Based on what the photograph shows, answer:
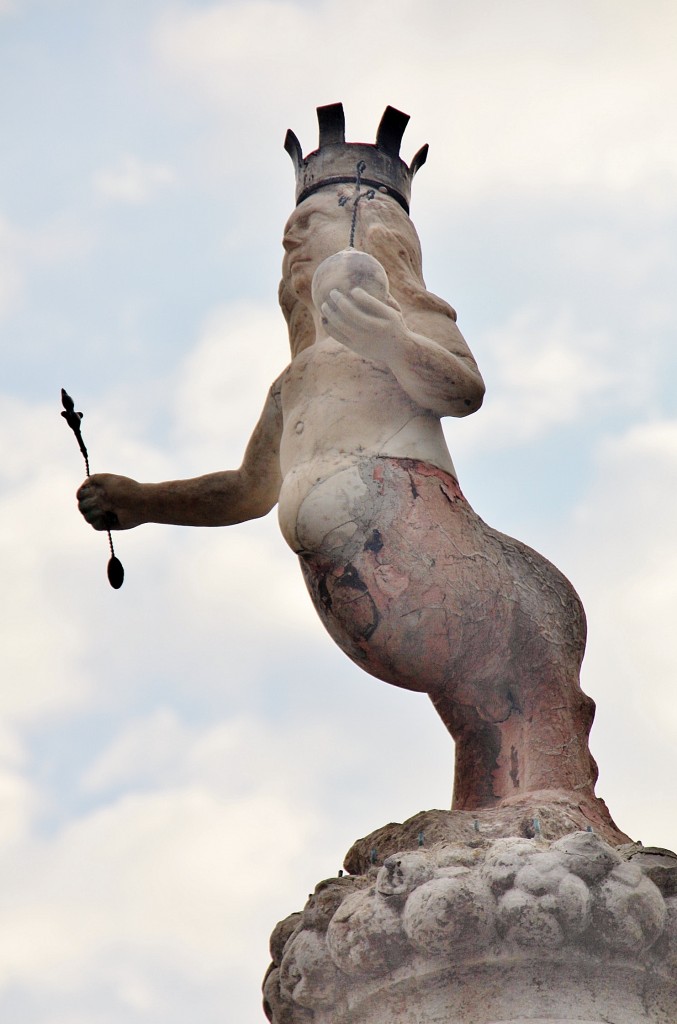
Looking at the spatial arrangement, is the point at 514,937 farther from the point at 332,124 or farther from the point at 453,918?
the point at 332,124

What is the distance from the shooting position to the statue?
480 centimetres

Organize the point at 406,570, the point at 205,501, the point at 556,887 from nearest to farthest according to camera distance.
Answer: the point at 556,887 → the point at 406,570 → the point at 205,501

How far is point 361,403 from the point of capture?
5.09 metres

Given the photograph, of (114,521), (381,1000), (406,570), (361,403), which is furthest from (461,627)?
(114,521)

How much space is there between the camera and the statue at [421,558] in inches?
189

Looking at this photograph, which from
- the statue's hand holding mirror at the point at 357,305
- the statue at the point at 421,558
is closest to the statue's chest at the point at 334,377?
the statue at the point at 421,558

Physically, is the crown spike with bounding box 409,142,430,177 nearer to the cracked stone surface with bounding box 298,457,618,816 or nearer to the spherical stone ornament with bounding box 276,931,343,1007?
the cracked stone surface with bounding box 298,457,618,816

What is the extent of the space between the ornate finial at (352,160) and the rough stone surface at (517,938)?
7.78 ft

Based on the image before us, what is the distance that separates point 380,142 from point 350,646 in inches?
72.0

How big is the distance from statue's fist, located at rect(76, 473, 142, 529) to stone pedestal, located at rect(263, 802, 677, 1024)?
189 cm

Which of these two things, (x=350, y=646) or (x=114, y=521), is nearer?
(x=350, y=646)

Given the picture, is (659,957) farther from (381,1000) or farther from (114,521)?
(114,521)

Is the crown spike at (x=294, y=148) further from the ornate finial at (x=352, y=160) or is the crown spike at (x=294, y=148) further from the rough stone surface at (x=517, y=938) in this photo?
the rough stone surface at (x=517, y=938)

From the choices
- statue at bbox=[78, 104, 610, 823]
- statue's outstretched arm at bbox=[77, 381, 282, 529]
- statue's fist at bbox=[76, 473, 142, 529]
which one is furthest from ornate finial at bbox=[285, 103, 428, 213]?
statue's fist at bbox=[76, 473, 142, 529]
